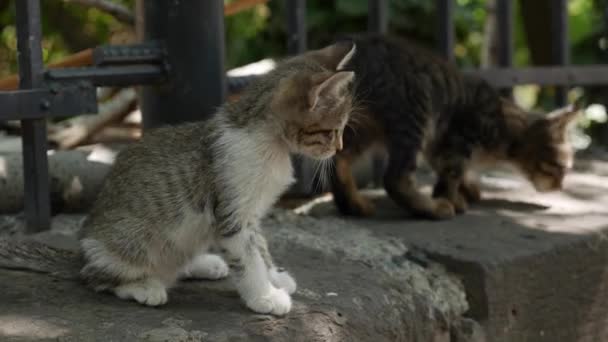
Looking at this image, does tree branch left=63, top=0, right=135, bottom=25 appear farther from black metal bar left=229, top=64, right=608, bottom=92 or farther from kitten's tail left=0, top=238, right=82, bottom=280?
black metal bar left=229, top=64, right=608, bottom=92

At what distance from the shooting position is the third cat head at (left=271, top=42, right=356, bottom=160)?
2504 millimetres

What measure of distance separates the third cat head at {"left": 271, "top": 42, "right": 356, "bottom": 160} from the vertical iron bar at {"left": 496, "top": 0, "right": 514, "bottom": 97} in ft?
8.18

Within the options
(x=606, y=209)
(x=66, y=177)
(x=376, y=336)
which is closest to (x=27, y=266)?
(x=66, y=177)

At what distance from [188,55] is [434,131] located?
56.0 inches

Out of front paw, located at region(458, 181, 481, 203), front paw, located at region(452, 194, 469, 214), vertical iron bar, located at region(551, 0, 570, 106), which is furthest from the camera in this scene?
vertical iron bar, located at region(551, 0, 570, 106)

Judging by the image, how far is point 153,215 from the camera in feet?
8.77

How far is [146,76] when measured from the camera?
3.35 metres

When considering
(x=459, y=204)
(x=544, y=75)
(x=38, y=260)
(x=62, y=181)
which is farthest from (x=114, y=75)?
(x=544, y=75)

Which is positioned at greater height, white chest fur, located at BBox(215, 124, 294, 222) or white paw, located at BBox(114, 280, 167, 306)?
white chest fur, located at BBox(215, 124, 294, 222)

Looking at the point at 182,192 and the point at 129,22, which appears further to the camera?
the point at 129,22

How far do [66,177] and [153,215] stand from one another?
3.68 ft

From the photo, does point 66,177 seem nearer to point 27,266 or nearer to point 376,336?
point 27,266

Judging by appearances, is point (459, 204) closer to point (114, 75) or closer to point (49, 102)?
point (114, 75)

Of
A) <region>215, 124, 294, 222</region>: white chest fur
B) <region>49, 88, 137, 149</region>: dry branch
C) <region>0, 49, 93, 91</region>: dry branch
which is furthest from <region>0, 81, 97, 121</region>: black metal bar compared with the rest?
<region>49, 88, 137, 149</region>: dry branch
